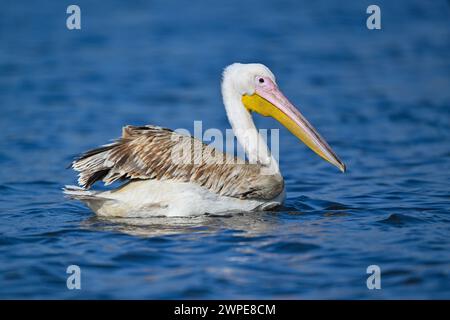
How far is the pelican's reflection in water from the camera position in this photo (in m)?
6.31

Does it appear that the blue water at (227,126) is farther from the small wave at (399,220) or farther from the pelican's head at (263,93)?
the pelican's head at (263,93)

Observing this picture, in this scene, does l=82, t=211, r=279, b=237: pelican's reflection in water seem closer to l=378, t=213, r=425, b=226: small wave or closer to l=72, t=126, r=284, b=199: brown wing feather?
Result: l=72, t=126, r=284, b=199: brown wing feather

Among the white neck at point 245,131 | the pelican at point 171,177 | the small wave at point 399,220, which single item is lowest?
the small wave at point 399,220

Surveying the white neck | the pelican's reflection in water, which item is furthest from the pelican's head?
the pelican's reflection in water

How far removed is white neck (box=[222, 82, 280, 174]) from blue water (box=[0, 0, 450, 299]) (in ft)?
1.66

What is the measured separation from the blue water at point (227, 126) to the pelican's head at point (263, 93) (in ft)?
2.33

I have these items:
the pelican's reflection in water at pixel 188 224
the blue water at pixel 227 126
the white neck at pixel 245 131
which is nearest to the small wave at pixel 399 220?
the blue water at pixel 227 126

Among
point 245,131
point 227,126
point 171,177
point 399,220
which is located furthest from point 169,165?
point 227,126

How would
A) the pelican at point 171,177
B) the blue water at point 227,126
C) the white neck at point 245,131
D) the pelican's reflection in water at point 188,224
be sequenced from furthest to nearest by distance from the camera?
1. the white neck at point 245,131
2. the pelican at point 171,177
3. the pelican's reflection in water at point 188,224
4. the blue water at point 227,126

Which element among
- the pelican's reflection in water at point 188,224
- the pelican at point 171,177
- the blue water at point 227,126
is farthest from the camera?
the pelican at point 171,177

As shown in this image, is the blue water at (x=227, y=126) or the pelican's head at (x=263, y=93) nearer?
the blue water at (x=227, y=126)

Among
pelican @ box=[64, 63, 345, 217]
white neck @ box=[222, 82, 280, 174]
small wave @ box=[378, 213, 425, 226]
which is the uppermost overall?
white neck @ box=[222, 82, 280, 174]

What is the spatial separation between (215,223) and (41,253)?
1397 millimetres

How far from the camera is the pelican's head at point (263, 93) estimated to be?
23.5ft
